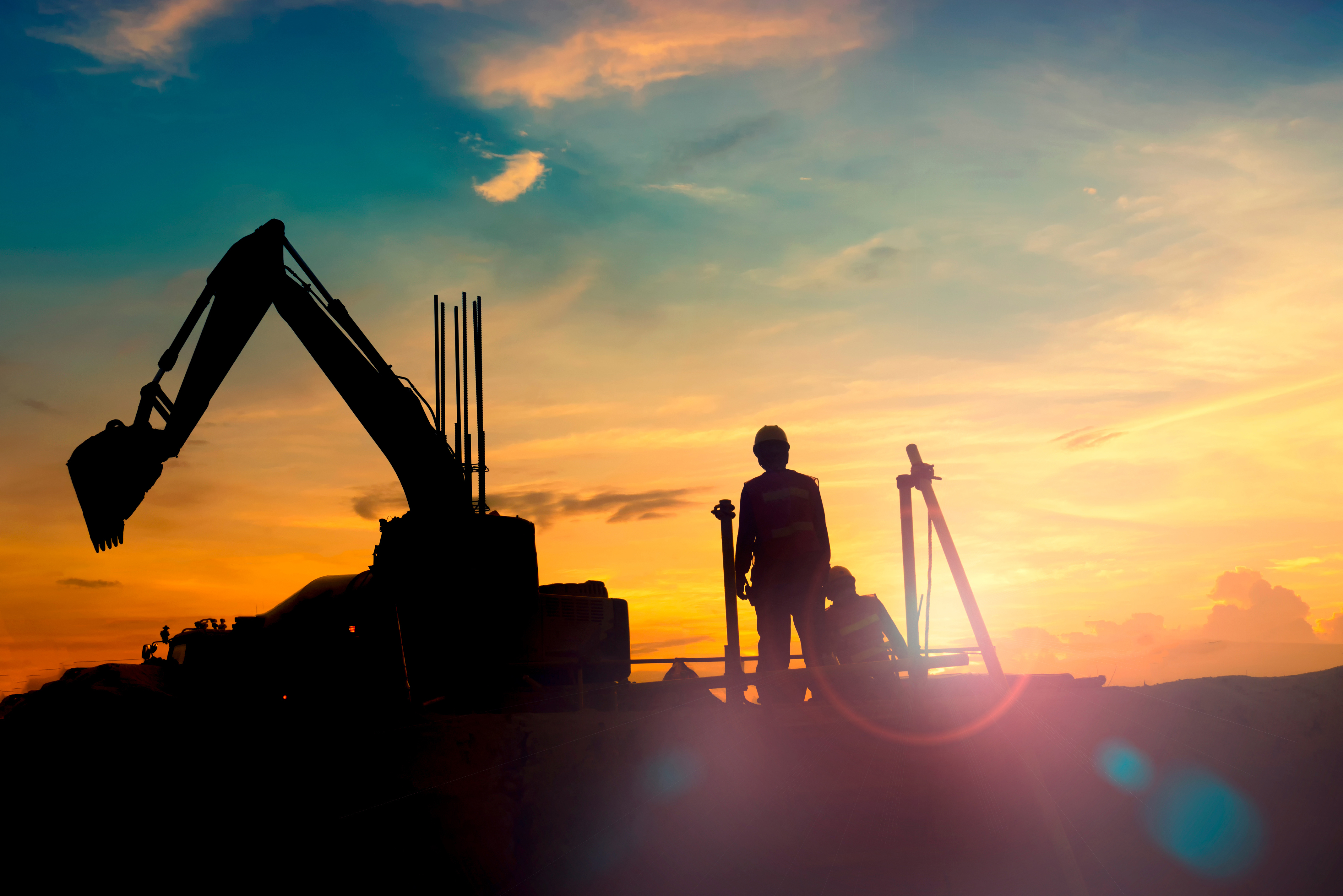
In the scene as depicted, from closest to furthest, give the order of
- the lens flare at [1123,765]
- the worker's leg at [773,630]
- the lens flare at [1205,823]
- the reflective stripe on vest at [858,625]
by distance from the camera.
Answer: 1. the lens flare at [1205,823]
2. the lens flare at [1123,765]
3. the worker's leg at [773,630]
4. the reflective stripe on vest at [858,625]

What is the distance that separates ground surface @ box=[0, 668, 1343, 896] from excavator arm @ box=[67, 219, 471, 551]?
6362 mm

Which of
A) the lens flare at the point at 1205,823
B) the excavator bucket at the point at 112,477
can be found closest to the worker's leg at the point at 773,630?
the lens flare at the point at 1205,823

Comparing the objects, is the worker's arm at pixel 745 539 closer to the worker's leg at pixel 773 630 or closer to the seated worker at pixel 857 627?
the worker's leg at pixel 773 630

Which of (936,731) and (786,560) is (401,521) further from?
(936,731)

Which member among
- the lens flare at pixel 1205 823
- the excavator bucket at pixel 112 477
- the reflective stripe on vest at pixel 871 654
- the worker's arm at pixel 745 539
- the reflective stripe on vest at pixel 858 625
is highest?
the excavator bucket at pixel 112 477

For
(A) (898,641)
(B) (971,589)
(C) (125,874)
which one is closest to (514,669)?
(A) (898,641)

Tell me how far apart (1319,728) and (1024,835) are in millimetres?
3791

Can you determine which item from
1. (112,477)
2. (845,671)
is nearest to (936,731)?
(845,671)

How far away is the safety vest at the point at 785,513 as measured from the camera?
1030 cm

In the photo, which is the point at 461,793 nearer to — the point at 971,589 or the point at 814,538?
the point at 814,538

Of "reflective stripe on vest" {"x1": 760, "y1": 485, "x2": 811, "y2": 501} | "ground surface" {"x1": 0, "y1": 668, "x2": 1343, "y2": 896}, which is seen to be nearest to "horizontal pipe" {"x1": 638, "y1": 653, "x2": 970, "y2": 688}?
"ground surface" {"x1": 0, "y1": 668, "x2": 1343, "y2": 896}

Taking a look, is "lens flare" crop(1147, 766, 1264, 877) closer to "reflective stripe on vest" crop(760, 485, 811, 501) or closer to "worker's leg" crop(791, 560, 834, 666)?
"worker's leg" crop(791, 560, 834, 666)

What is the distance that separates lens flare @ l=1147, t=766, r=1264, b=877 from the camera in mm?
7160

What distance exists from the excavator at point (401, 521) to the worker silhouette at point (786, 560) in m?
1.99
